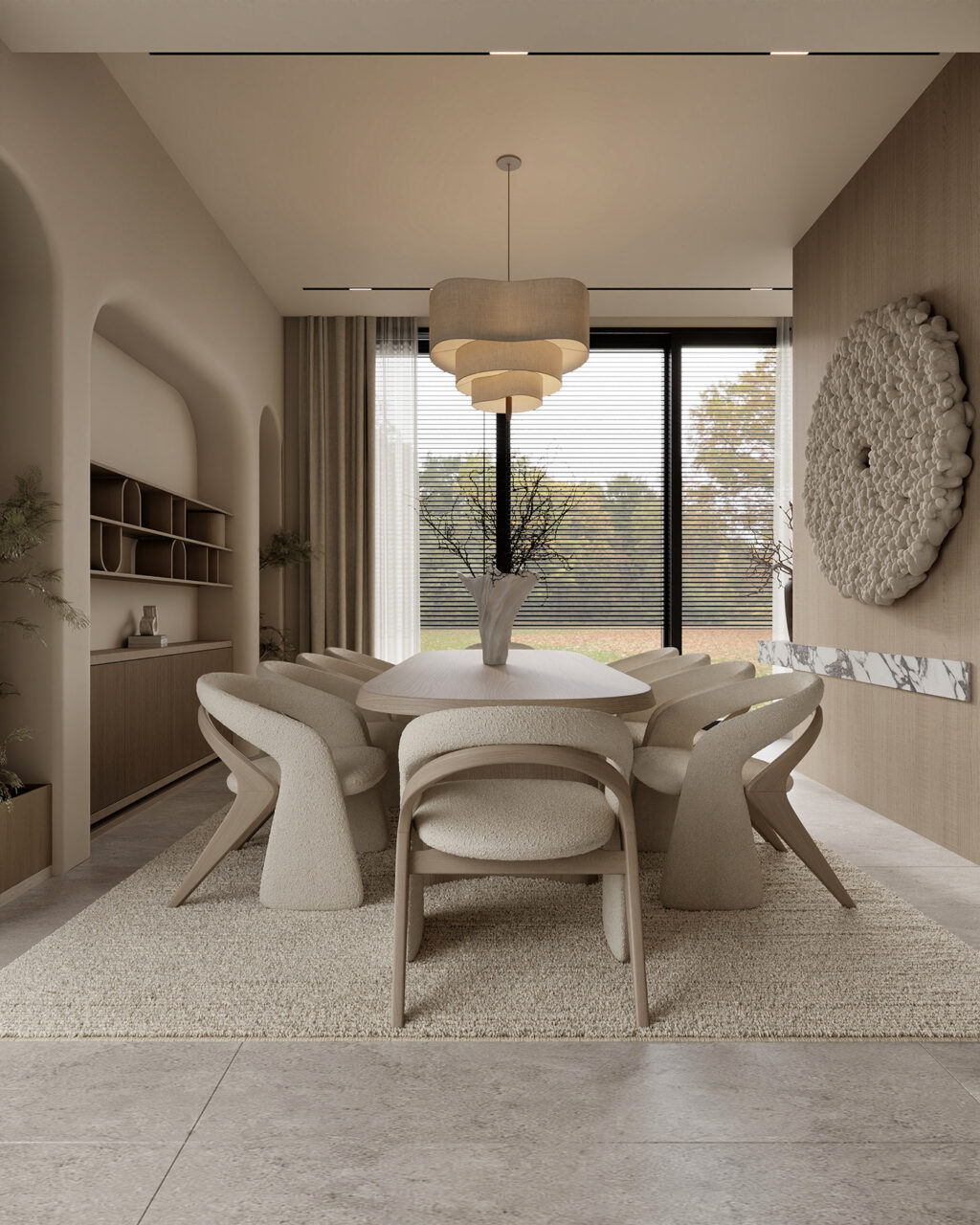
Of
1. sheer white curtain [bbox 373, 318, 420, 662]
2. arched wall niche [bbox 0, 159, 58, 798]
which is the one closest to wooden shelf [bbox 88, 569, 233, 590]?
arched wall niche [bbox 0, 159, 58, 798]

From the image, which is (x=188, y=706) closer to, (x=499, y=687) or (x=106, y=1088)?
(x=499, y=687)

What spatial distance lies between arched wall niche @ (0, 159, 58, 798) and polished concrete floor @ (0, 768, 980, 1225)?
57.8 inches

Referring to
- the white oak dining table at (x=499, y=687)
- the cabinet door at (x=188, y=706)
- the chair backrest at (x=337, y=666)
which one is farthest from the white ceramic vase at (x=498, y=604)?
the cabinet door at (x=188, y=706)

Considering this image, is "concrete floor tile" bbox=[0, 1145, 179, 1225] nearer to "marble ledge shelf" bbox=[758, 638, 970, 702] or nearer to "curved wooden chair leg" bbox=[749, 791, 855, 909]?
"curved wooden chair leg" bbox=[749, 791, 855, 909]

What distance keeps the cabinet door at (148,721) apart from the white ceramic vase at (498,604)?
6.04 ft

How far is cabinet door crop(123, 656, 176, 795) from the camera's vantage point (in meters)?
4.27

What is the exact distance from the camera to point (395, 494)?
699cm

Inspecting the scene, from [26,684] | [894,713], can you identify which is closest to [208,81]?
[26,684]

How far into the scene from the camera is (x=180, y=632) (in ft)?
18.6

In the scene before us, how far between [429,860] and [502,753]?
1.13ft

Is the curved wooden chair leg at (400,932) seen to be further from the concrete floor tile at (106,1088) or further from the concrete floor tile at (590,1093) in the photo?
the concrete floor tile at (106,1088)

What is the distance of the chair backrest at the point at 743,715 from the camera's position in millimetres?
2754

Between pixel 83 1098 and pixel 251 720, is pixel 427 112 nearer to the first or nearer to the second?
pixel 251 720
